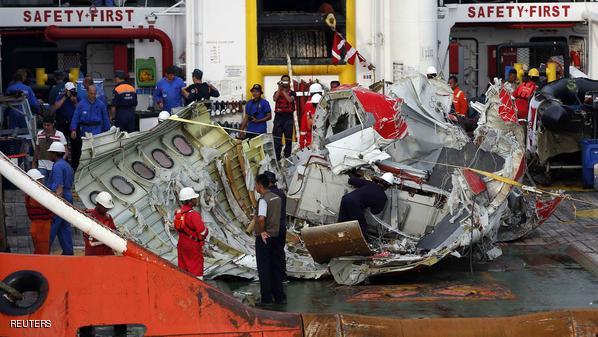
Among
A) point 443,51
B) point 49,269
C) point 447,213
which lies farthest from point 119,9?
point 49,269

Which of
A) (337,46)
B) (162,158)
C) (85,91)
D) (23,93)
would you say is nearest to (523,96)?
(337,46)

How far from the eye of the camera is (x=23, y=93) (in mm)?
21672

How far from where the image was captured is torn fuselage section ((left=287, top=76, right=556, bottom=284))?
53.0 feet

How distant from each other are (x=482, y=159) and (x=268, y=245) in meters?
3.89

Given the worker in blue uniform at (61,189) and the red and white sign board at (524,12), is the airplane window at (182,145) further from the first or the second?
the red and white sign board at (524,12)

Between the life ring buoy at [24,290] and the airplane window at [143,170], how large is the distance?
477 cm

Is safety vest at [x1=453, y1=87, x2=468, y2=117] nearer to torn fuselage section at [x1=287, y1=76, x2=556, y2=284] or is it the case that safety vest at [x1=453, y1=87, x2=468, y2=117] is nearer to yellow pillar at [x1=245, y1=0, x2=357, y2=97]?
yellow pillar at [x1=245, y1=0, x2=357, y2=97]

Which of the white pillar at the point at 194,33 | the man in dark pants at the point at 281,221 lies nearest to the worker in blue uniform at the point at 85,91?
the white pillar at the point at 194,33

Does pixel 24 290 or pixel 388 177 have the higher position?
pixel 388 177

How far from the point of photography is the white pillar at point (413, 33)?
958 inches

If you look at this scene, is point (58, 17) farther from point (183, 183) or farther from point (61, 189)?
point (61, 189)

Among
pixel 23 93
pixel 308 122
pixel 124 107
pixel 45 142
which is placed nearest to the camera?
pixel 45 142

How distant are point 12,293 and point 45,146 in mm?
6103

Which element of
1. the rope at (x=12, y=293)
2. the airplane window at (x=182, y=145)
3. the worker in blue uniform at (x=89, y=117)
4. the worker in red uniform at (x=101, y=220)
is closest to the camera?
the rope at (x=12, y=293)
